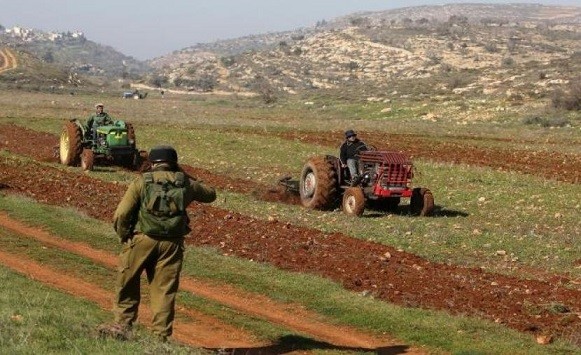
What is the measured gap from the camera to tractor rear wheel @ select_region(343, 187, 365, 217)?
19.3m

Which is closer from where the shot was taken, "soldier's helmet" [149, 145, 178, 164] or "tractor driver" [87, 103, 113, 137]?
"soldier's helmet" [149, 145, 178, 164]

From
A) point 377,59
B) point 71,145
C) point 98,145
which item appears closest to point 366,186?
point 98,145

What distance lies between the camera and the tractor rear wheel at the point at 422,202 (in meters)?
19.7

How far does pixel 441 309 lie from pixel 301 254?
3.59 meters

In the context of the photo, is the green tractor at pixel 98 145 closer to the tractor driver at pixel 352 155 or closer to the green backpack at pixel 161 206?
the tractor driver at pixel 352 155

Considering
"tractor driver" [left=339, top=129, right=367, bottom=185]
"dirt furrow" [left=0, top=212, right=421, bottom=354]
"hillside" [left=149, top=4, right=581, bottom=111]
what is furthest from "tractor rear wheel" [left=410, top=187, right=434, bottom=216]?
"hillside" [left=149, top=4, right=581, bottom=111]

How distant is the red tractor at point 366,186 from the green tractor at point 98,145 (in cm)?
752

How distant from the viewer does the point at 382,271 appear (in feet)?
45.5

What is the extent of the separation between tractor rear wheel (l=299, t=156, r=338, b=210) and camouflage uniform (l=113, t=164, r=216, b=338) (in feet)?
37.2

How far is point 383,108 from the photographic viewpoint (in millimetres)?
65000

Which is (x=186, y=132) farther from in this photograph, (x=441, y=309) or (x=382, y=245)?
(x=441, y=309)

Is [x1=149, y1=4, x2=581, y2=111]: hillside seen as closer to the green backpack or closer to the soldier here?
the soldier

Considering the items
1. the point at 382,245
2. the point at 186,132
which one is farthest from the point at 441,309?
the point at 186,132

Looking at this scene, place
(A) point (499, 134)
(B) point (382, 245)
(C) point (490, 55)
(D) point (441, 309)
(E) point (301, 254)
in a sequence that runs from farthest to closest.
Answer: (C) point (490, 55), (A) point (499, 134), (B) point (382, 245), (E) point (301, 254), (D) point (441, 309)
